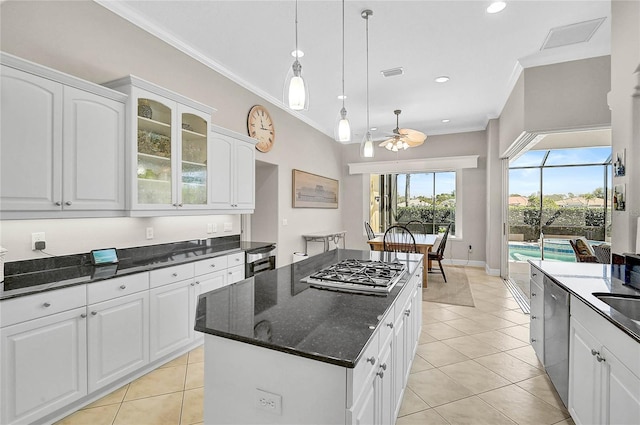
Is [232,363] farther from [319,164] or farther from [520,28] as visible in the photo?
[319,164]

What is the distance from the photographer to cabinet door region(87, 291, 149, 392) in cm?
197

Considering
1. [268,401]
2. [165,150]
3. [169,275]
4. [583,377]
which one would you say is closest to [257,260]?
[169,275]

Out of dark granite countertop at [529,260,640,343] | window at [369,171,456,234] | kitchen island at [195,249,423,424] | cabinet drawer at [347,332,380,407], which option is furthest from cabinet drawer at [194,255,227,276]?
window at [369,171,456,234]

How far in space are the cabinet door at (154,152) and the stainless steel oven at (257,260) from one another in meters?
1.05

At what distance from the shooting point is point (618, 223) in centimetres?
241

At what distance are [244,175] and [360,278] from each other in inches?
93.5

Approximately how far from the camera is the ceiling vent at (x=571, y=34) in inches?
113

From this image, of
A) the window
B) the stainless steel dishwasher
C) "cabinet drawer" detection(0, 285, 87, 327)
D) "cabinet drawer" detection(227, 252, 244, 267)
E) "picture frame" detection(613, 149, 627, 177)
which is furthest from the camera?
the window

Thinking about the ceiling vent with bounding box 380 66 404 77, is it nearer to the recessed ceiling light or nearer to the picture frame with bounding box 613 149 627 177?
the recessed ceiling light

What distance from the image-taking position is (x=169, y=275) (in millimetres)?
2492

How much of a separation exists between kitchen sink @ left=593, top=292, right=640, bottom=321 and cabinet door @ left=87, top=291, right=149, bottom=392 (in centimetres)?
290

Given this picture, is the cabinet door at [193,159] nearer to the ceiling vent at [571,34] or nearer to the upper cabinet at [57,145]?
the upper cabinet at [57,145]

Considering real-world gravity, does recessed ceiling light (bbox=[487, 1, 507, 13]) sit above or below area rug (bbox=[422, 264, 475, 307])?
above

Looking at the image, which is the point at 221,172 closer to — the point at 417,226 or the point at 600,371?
the point at 600,371
